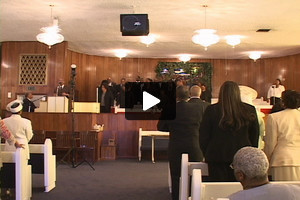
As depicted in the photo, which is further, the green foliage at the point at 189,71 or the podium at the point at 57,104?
the green foliage at the point at 189,71

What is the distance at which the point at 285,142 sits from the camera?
3340 millimetres

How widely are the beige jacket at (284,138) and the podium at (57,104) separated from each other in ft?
23.4

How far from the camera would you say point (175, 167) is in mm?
4059

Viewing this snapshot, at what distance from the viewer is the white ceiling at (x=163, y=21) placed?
7379 mm

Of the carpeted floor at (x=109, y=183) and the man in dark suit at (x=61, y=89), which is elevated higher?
the man in dark suit at (x=61, y=89)

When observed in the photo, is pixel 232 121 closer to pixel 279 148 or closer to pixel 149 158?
pixel 279 148

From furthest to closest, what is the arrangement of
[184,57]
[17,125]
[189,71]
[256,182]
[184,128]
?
[189,71], [184,57], [17,125], [184,128], [256,182]

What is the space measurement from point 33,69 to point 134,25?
561 centimetres

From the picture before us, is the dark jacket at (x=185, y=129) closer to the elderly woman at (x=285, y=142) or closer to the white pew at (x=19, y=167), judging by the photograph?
the elderly woman at (x=285, y=142)

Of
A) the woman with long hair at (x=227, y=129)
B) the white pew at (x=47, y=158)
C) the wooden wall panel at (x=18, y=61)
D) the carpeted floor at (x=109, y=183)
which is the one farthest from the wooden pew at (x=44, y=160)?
the wooden wall panel at (x=18, y=61)

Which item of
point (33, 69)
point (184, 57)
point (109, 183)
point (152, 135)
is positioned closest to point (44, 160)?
point (109, 183)

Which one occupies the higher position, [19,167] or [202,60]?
[202,60]

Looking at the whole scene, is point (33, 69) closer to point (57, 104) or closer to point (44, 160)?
point (57, 104)

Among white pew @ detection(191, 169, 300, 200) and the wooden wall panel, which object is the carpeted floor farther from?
the wooden wall panel
